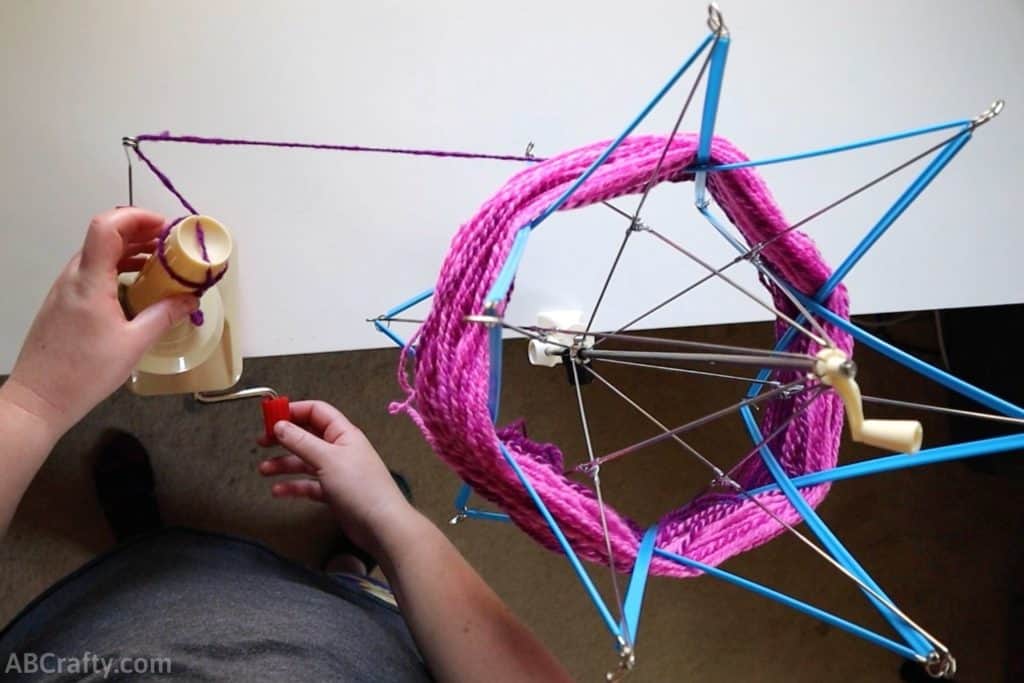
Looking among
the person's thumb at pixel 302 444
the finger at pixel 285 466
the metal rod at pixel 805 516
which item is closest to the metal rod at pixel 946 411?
the metal rod at pixel 805 516

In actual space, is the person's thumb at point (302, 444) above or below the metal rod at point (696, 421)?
below

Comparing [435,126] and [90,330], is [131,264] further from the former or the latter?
[435,126]

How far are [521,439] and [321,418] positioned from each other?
26 centimetres

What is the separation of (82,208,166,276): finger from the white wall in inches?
3.4

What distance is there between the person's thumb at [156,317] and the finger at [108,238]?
4 cm

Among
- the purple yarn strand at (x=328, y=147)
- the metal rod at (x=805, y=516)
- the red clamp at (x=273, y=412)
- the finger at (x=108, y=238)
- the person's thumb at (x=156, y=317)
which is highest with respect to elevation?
the purple yarn strand at (x=328, y=147)

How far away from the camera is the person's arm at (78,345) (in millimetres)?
512

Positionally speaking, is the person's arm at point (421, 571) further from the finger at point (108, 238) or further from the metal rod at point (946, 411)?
the metal rod at point (946, 411)

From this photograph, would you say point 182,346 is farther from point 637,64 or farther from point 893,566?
point 893,566

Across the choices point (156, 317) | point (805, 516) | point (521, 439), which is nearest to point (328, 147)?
point (156, 317)

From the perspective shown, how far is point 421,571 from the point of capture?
610mm

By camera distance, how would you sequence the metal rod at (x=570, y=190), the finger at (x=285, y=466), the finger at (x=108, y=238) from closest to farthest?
1. the metal rod at (x=570, y=190)
2. the finger at (x=108, y=238)
3. the finger at (x=285, y=466)

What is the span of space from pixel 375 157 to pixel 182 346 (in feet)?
0.72

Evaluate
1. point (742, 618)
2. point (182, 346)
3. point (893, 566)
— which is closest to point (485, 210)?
point (182, 346)
